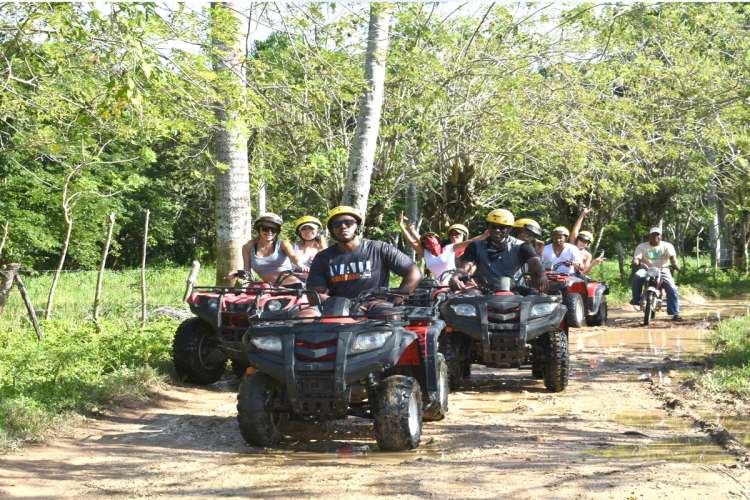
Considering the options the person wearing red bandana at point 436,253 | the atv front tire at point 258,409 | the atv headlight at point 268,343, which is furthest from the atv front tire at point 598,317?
the atv headlight at point 268,343

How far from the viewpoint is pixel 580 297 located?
16.7m

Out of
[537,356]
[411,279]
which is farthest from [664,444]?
[537,356]

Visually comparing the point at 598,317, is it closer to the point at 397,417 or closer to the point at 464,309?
the point at 464,309

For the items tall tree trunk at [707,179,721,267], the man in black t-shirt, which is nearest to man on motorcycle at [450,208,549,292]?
the man in black t-shirt

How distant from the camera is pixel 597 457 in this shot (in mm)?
6855

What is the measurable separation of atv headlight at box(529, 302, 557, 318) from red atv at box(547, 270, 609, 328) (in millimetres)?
5339

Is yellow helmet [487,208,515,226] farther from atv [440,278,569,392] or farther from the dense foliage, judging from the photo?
Result: the dense foliage

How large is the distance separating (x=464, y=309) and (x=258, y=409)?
11.3ft

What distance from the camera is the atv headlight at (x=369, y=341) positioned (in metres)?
7.20

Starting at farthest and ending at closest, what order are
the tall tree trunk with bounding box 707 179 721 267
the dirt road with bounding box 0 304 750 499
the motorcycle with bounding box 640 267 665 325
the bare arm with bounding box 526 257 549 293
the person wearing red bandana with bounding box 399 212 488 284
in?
the tall tree trunk with bounding box 707 179 721 267, the motorcycle with bounding box 640 267 665 325, the person wearing red bandana with bounding box 399 212 488 284, the bare arm with bounding box 526 257 549 293, the dirt road with bounding box 0 304 750 499

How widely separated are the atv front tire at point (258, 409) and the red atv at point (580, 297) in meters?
8.81

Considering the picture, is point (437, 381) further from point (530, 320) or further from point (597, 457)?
point (530, 320)

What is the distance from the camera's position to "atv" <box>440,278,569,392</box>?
1007 cm

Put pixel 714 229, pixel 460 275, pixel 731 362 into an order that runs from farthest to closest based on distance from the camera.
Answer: pixel 714 229 < pixel 731 362 < pixel 460 275
